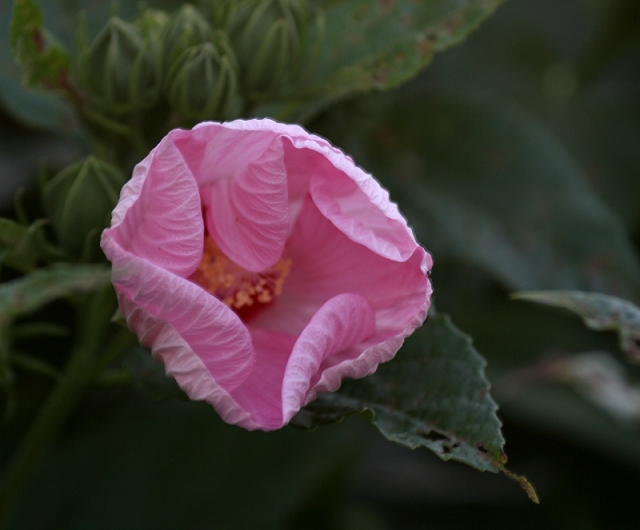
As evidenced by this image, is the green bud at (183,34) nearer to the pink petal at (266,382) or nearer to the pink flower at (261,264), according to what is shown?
the pink flower at (261,264)

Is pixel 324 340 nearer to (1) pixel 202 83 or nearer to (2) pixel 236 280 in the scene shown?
(2) pixel 236 280

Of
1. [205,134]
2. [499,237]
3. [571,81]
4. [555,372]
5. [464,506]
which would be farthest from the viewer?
[571,81]

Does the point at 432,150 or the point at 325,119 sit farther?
the point at 432,150

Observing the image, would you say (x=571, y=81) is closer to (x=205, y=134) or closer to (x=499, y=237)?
(x=499, y=237)

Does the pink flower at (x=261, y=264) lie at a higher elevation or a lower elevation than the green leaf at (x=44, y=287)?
higher

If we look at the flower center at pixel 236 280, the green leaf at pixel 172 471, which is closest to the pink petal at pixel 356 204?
the flower center at pixel 236 280

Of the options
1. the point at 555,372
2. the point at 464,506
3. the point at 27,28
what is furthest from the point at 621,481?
the point at 27,28
